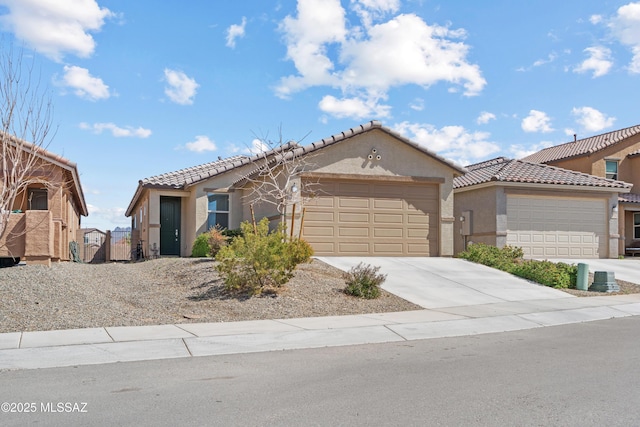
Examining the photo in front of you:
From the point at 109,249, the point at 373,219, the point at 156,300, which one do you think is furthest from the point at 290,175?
the point at 109,249

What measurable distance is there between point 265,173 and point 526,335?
12.1 m

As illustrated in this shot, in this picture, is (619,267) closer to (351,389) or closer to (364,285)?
(364,285)

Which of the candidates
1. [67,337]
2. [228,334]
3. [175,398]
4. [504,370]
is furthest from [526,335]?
[67,337]

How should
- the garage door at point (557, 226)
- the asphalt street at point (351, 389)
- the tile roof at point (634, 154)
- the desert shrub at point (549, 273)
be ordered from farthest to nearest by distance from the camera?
the tile roof at point (634, 154) < the garage door at point (557, 226) < the desert shrub at point (549, 273) < the asphalt street at point (351, 389)

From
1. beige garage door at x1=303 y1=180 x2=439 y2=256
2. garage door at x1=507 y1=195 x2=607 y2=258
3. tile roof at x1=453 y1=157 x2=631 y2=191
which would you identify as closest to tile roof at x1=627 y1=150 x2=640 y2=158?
tile roof at x1=453 y1=157 x2=631 y2=191

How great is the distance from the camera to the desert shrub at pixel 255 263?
13422 millimetres

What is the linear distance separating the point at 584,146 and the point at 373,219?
17.6 m

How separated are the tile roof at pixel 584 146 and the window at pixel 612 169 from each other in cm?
101

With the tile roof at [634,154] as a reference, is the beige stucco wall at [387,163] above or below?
below

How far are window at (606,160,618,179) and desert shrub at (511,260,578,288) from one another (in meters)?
15.0

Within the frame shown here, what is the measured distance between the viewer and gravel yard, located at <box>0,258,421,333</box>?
11.2m

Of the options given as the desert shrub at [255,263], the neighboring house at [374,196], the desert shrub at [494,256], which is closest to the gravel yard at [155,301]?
the desert shrub at [255,263]

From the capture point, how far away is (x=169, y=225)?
25.4m

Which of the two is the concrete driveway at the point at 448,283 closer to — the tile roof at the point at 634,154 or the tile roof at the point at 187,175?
the tile roof at the point at 187,175
